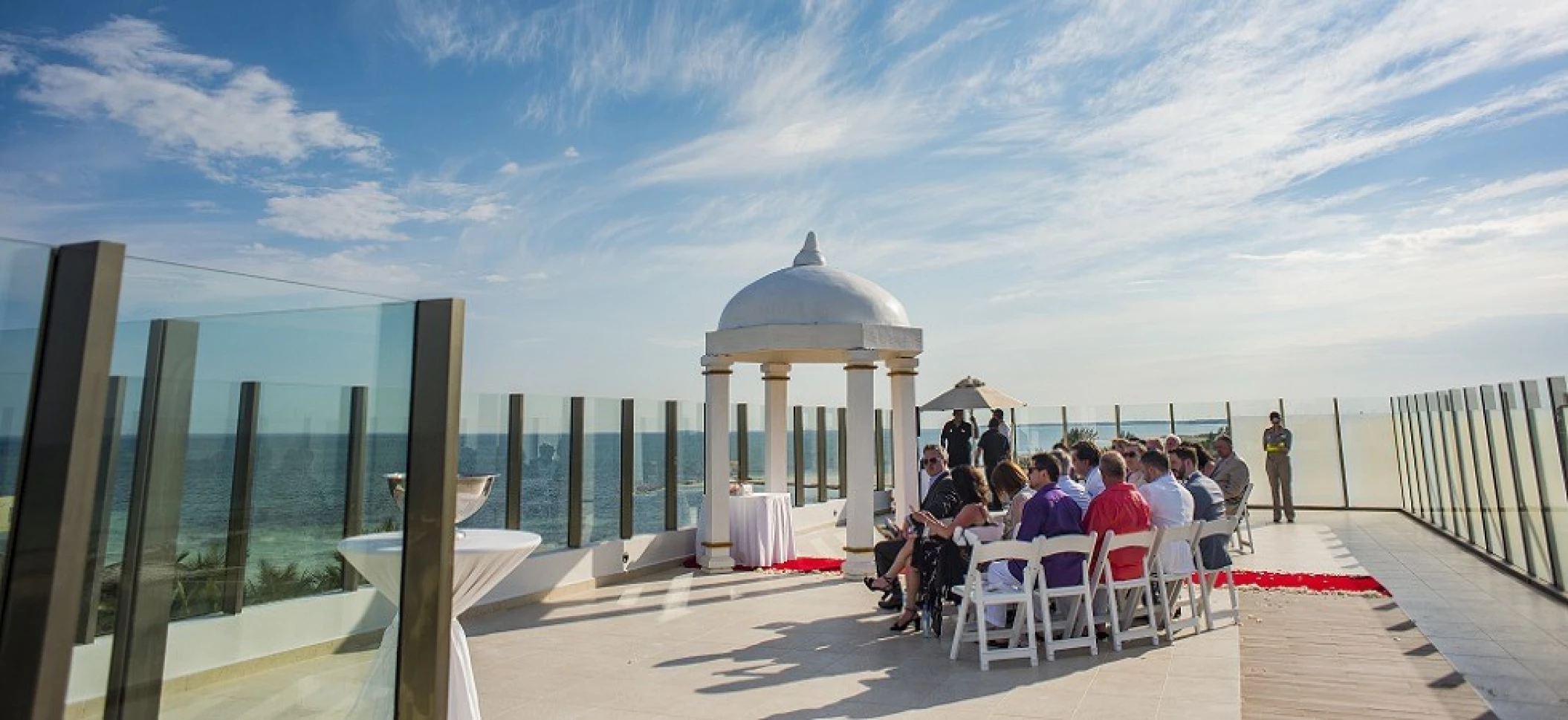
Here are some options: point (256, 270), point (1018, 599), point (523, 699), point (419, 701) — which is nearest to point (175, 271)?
point (256, 270)

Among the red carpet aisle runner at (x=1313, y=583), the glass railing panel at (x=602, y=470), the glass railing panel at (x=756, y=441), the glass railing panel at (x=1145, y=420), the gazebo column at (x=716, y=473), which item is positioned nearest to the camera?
the red carpet aisle runner at (x=1313, y=583)

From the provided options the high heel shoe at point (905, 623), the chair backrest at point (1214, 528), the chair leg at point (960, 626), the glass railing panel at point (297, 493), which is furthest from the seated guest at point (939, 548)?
the glass railing panel at point (297, 493)

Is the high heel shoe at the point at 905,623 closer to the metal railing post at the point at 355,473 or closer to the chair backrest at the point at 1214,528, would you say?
the chair backrest at the point at 1214,528

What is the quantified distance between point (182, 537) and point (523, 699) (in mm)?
2541

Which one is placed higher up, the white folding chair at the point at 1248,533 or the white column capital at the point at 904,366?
the white column capital at the point at 904,366

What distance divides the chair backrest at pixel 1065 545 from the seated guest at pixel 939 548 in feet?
2.43

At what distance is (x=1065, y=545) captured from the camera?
562 centimetres

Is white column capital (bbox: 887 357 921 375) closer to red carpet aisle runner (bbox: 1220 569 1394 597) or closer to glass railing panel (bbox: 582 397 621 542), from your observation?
glass railing panel (bbox: 582 397 621 542)

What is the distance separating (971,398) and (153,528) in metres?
12.0

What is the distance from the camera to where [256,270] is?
10.0ft

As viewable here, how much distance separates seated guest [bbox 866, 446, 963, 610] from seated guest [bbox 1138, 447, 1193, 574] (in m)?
1.46

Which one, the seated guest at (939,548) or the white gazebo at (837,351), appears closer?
the seated guest at (939,548)

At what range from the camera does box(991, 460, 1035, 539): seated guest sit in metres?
6.50

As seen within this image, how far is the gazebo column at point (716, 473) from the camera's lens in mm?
10102
